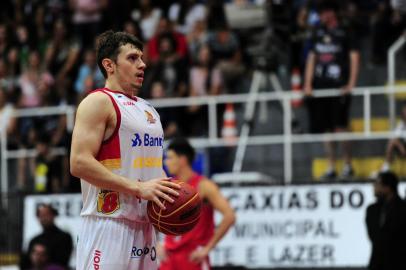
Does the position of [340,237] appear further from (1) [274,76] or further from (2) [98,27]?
(2) [98,27]

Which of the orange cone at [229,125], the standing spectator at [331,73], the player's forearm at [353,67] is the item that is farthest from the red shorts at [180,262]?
the orange cone at [229,125]

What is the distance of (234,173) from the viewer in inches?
634

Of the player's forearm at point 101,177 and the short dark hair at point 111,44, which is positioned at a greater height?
the short dark hair at point 111,44

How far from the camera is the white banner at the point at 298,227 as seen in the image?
48.0ft

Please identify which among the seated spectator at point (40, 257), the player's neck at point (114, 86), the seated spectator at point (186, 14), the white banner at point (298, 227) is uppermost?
the seated spectator at point (186, 14)

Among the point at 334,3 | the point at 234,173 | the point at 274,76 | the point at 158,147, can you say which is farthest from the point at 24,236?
the point at 158,147

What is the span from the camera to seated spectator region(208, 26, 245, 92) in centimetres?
1788

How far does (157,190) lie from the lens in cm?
696

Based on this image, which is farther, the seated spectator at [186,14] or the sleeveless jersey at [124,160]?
the seated spectator at [186,14]

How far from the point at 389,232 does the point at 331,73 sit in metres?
5.00

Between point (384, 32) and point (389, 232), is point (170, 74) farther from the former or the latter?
point (389, 232)

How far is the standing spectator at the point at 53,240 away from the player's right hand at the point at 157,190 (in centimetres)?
820

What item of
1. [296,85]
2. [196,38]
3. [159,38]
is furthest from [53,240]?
[196,38]

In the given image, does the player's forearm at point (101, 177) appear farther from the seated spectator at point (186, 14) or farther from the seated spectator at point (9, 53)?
the seated spectator at point (9, 53)
